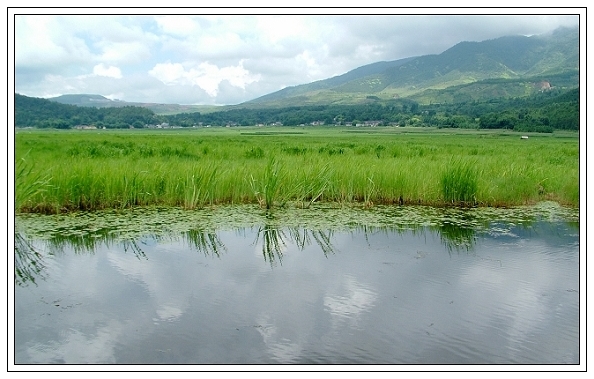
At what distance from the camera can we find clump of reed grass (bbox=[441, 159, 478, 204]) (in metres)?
6.68

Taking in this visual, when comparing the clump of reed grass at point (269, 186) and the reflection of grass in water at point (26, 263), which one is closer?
the reflection of grass in water at point (26, 263)

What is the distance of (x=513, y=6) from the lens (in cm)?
380

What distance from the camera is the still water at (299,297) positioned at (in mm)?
Answer: 2863

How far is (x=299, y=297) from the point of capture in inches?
141

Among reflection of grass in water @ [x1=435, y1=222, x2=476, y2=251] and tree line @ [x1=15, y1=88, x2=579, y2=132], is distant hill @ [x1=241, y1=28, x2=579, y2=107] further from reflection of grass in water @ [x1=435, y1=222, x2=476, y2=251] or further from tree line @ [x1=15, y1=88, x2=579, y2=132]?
reflection of grass in water @ [x1=435, y1=222, x2=476, y2=251]

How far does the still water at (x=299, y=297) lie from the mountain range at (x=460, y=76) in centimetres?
7154

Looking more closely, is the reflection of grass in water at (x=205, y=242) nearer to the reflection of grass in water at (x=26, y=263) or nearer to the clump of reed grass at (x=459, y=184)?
Result: the reflection of grass in water at (x=26, y=263)

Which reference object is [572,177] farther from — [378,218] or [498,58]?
[498,58]

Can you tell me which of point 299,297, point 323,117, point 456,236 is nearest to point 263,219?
point 456,236

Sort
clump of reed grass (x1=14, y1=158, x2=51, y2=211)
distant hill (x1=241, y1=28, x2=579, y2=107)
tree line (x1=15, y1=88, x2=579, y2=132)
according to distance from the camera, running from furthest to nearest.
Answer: distant hill (x1=241, y1=28, x2=579, y2=107) < tree line (x1=15, y1=88, x2=579, y2=132) < clump of reed grass (x1=14, y1=158, x2=51, y2=211)

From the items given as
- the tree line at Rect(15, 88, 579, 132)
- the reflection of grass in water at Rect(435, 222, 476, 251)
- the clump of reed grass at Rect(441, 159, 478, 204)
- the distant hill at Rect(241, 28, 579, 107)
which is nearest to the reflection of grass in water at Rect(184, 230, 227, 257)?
the tree line at Rect(15, 88, 579, 132)

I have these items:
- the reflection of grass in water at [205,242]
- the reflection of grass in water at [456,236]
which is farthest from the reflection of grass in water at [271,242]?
the reflection of grass in water at [456,236]

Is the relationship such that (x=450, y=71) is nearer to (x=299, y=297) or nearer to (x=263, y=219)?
(x=263, y=219)
